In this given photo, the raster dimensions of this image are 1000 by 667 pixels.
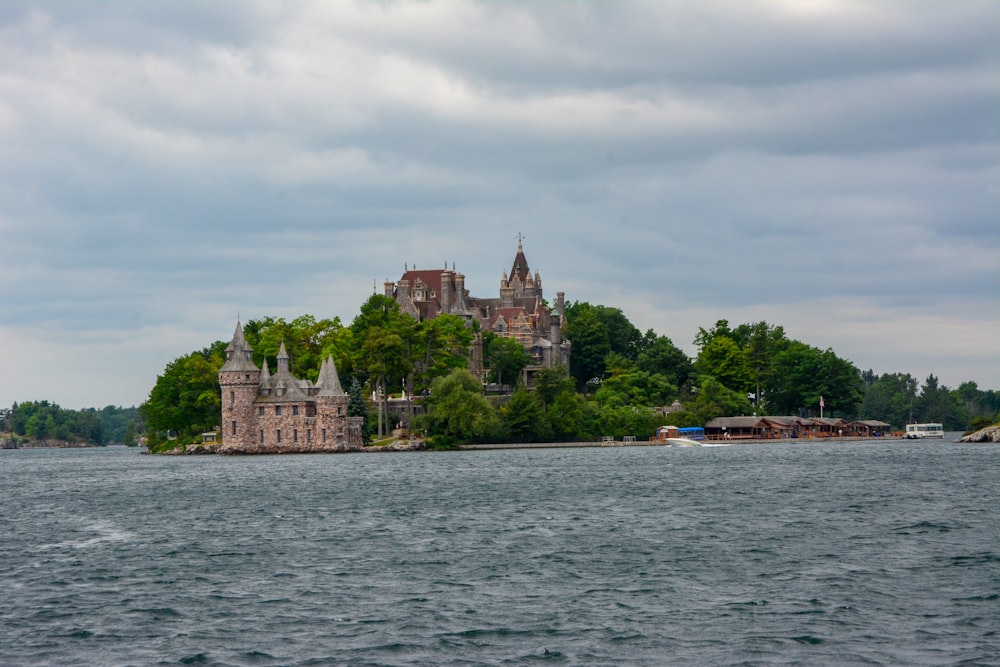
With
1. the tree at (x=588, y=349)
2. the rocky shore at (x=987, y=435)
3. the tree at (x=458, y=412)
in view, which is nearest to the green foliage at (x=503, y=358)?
the tree at (x=588, y=349)


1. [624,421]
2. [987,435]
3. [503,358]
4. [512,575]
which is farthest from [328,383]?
[512,575]

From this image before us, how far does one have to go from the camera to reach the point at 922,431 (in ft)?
516

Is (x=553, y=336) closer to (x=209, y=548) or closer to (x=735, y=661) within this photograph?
(x=209, y=548)

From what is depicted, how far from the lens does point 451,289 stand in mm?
162250

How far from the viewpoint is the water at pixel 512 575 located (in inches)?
979

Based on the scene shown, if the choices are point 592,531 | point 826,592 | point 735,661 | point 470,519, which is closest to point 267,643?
point 735,661

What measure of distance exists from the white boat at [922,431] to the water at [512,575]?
304ft

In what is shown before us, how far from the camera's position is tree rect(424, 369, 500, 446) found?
11644 cm

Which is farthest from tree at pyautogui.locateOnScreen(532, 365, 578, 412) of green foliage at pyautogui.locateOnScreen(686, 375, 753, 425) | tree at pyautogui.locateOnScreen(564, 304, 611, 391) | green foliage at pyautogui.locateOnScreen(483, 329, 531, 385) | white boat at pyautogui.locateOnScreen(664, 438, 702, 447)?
tree at pyautogui.locateOnScreen(564, 304, 611, 391)

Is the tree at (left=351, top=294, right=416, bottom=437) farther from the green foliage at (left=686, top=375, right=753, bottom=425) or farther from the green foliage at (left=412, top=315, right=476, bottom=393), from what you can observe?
the green foliage at (left=686, top=375, right=753, bottom=425)

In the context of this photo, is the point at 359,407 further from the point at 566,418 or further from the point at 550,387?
the point at 566,418

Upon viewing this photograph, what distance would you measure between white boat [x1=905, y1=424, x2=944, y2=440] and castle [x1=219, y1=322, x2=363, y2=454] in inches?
2894

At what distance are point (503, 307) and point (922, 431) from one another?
55296 mm

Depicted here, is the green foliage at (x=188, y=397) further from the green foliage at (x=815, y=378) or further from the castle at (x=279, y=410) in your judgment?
the green foliage at (x=815, y=378)
